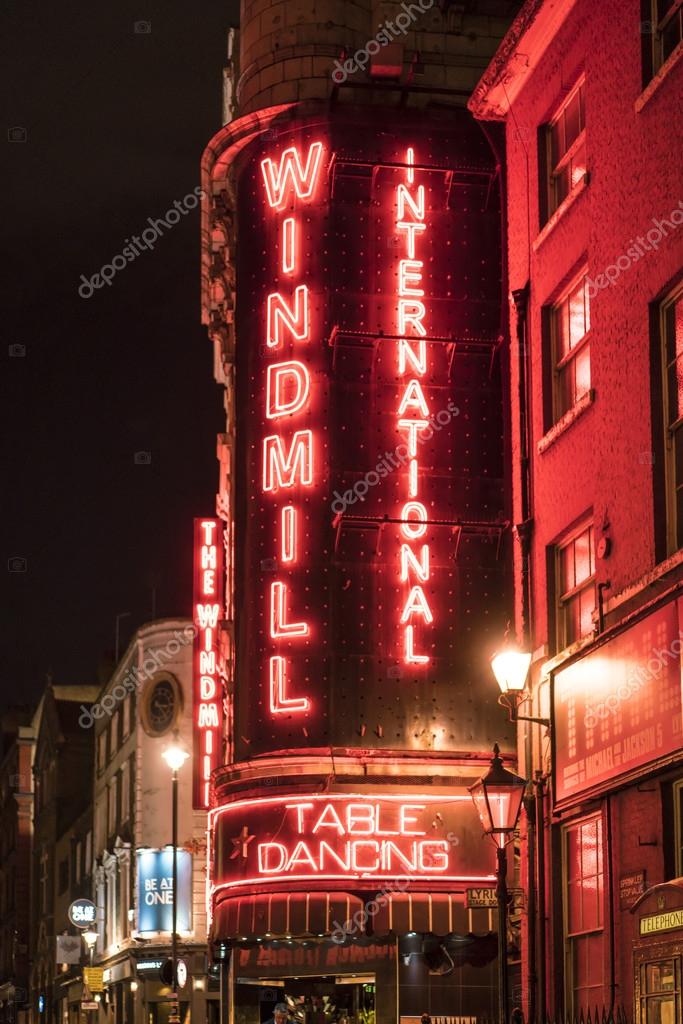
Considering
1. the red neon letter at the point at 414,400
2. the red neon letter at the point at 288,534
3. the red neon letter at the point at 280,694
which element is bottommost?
the red neon letter at the point at 280,694

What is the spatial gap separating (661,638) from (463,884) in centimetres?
1125

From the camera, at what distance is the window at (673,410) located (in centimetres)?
1919

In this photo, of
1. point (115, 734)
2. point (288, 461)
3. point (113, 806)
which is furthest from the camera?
point (115, 734)

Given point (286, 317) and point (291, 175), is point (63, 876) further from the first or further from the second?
point (291, 175)

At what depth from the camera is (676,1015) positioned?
12859mm

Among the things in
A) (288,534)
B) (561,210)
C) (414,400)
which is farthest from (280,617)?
(561,210)

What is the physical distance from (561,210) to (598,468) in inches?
188

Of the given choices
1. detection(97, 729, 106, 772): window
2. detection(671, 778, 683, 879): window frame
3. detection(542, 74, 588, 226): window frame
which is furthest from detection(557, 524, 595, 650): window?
detection(97, 729, 106, 772): window

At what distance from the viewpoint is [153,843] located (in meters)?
51.7

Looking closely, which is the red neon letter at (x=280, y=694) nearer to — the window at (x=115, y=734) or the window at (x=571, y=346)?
the window at (x=571, y=346)

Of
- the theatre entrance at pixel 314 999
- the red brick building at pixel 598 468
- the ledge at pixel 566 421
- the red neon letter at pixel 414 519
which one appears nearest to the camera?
the red brick building at pixel 598 468

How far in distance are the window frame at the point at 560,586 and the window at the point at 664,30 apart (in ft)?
20.7

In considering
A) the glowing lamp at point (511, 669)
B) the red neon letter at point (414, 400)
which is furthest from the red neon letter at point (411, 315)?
the glowing lamp at point (511, 669)

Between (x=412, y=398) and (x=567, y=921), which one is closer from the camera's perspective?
(x=567, y=921)
